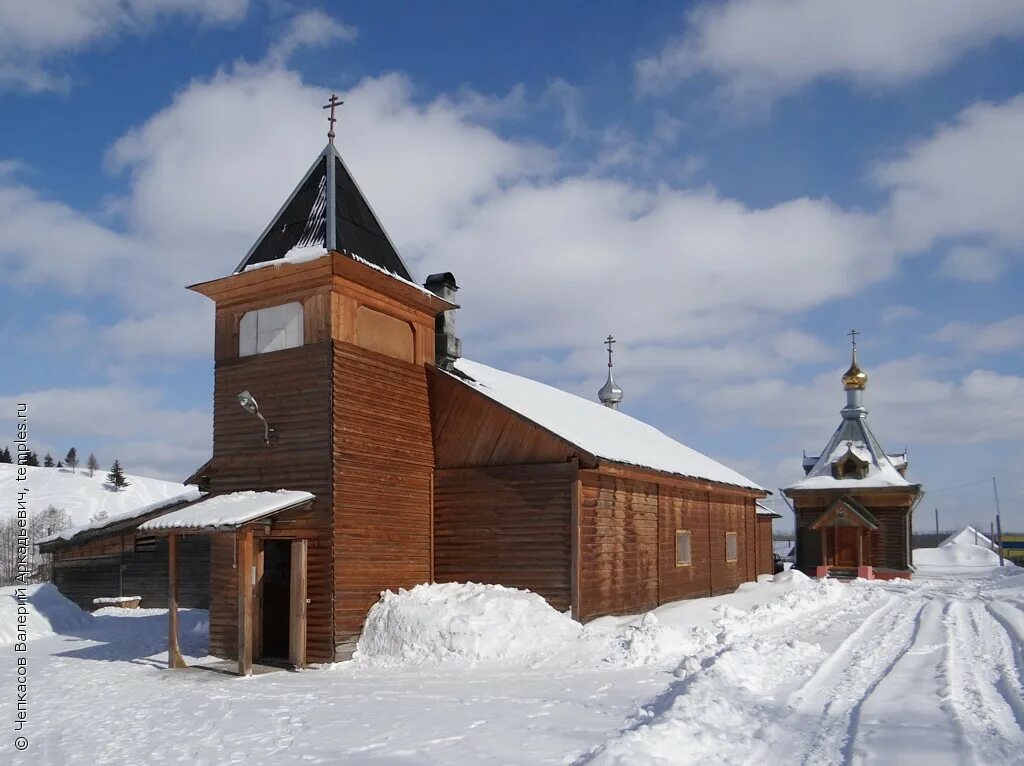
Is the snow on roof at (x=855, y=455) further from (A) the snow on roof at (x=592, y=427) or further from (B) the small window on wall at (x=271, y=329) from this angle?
(B) the small window on wall at (x=271, y=329)

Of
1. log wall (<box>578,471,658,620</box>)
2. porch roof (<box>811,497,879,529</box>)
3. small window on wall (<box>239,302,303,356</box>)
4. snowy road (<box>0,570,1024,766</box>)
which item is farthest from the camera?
porch roof (<box>811,497,879,529</box>)

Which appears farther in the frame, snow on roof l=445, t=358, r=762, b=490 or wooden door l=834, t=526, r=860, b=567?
wooden door l=834, t=526, r=860, b=567

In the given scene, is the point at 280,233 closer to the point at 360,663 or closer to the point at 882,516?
the point at 360,663

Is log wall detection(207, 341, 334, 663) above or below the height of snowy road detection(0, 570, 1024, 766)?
above

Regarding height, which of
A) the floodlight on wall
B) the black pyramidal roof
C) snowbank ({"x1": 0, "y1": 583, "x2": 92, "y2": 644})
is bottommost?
snowbank ({"x1": 0, "y1": 583, "x2": 92, "y2": 644})

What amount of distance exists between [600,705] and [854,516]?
103ft

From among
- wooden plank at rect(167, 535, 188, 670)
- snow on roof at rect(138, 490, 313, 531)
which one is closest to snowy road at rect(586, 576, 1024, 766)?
snow on roof at rect(138, 490, 313, 531)

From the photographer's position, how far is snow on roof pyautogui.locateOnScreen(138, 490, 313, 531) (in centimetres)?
1420

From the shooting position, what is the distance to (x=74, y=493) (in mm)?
95562

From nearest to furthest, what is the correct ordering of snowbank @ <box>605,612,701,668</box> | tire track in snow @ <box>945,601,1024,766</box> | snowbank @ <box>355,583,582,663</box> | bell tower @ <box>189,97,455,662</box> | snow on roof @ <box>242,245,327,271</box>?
tire track in snow @ <box>945,601,1024,766</box> → snowbank @ <box>605,612,701,668</box> → snowbank @ <box>355,583,582,663</box> → bell tower @ <box>189,97,455,662</box> → snow on roof @ <box>242,245,327,271</box>

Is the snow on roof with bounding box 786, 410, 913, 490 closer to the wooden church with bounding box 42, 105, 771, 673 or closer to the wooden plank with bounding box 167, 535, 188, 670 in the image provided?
the wooden church with bounding box 42, 105, 771, 673

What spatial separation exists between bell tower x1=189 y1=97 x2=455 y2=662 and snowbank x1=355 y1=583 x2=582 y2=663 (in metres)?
0.48

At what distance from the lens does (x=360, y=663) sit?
14.8 metres

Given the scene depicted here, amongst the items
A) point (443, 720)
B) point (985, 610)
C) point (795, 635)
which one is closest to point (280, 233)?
point (443, 720)
